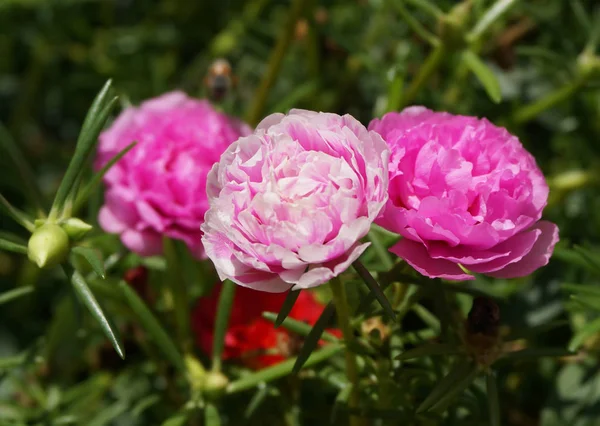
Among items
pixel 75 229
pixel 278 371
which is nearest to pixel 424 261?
pixel 278 371

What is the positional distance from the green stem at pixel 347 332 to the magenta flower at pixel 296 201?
0.06m

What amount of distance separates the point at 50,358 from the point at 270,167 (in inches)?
26.8

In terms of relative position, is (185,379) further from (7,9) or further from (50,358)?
(7,9)

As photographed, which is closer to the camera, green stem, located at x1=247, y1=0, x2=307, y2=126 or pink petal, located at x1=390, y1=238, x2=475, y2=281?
pink petal, located at x1=390, y1=238, x2=475, y2=281

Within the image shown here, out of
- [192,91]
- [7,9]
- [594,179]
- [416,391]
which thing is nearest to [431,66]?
[594,179]

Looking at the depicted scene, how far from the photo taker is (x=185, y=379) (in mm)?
954

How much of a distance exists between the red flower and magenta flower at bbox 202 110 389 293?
29cm

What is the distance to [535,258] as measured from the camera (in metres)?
0.65

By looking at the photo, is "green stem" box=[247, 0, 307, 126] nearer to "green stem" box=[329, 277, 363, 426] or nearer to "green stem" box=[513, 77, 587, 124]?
"green stem" box=[513, 77, 587, 124]

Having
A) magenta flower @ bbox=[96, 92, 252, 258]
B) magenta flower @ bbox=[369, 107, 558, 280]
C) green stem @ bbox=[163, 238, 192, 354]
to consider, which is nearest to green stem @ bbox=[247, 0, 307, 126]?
magenta flower @ bbox=[96, 92, 252, 258]

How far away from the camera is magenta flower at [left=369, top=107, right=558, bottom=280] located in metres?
0.62

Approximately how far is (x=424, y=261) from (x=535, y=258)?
10 cm

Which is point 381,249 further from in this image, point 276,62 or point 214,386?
point 276,62

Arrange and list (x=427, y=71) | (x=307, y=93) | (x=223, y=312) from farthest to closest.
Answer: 1. (x=307, y=93)
2. (x=427, y=71)
3. (x=223, y=312)
